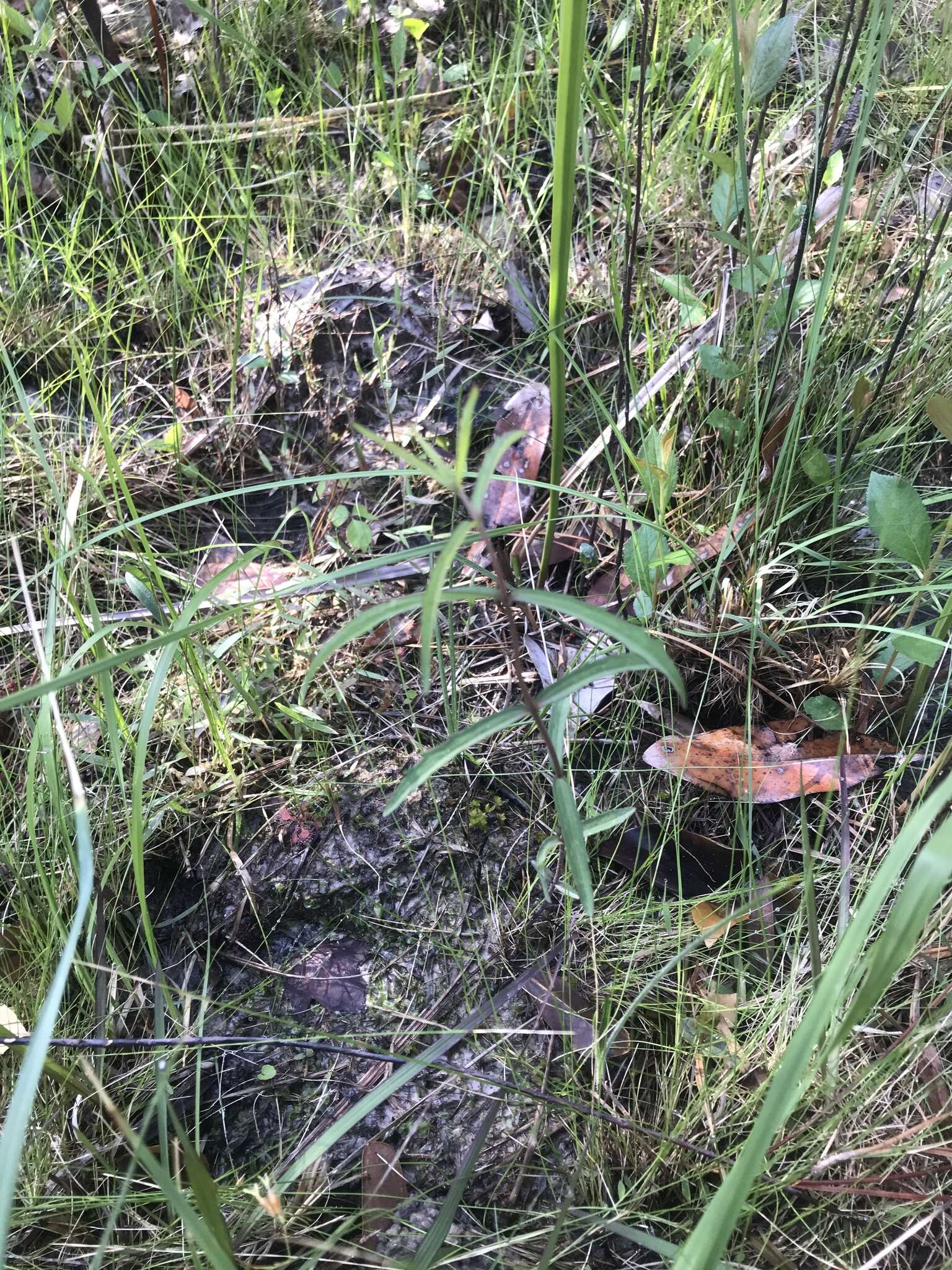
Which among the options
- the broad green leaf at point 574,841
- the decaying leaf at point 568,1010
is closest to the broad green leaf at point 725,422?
the broad green leaf at point 574,841

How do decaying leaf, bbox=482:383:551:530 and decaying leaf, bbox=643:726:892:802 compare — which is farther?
decaying leaf, bbox=482:383:551:530

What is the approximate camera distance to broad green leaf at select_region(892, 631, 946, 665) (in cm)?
102

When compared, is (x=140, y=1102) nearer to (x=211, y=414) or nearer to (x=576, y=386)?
(x=211, y=414)

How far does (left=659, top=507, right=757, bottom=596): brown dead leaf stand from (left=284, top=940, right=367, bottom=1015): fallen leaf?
0.68 m

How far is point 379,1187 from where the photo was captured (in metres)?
1.00

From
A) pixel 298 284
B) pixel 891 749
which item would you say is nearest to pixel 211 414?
pixel 298 284

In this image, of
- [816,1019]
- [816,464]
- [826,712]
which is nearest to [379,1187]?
[816,1019]

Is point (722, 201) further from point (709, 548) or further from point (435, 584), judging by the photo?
point (435, 584)

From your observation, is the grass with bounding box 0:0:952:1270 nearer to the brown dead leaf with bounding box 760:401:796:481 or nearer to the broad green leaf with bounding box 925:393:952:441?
the brown dead leaf with bounding box 760:401:796:481

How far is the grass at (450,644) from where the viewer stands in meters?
0.96

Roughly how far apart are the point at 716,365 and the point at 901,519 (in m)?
0.36

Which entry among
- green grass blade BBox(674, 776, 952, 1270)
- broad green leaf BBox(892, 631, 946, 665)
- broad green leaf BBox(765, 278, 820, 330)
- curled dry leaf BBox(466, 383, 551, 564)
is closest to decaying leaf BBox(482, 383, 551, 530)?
curled dry leaf BBox(466, 383, 551, 564)

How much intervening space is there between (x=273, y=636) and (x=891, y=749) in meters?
0.94

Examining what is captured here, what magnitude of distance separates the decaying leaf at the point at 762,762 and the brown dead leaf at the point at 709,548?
9.3 inches
